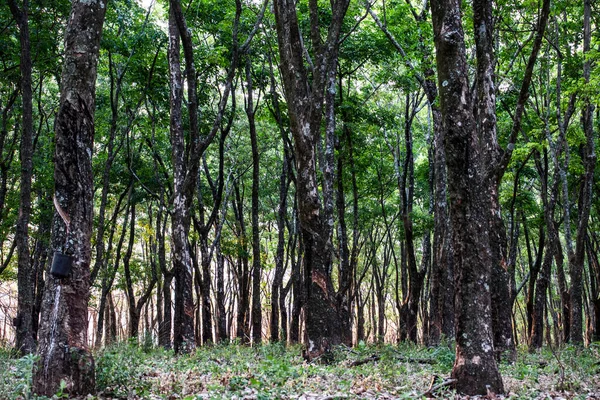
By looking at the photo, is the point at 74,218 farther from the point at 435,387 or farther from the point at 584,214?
the point at 584,214

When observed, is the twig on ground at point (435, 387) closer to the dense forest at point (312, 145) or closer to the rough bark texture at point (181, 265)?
the dense forest at point (312, 145)

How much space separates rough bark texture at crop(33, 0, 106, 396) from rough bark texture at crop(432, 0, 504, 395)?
13.4 feet

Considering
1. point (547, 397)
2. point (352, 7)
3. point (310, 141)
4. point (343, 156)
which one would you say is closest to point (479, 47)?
point (310, 141)

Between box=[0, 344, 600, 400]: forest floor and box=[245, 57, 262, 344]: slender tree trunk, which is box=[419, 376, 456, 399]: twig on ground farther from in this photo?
box=[245, 57, 262, 344]: slender tree trunk

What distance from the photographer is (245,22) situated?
52.4 ft

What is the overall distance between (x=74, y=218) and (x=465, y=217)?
4.42 metres

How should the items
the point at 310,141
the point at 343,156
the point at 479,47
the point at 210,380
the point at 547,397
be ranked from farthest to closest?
the point at 343,156 → the point at 310,141 → the point at 479,47 → the point at 210,380 → the point at 547,397

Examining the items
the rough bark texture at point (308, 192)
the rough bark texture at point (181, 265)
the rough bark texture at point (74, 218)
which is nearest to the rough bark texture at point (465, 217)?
the rough bark texture at point (308, 192)

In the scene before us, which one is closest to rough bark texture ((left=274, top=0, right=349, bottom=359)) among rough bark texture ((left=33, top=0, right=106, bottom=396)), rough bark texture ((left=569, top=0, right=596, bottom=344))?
rough bark texture ((left=33, top=0, right=106, bottom=396))

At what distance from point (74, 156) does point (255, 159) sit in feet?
37.4

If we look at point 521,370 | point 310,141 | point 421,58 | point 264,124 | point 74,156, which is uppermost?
point 264,124

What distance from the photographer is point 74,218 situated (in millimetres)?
5531

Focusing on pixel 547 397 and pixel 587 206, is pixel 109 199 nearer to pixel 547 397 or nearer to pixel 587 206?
pixel 587 206

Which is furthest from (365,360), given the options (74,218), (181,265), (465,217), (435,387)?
(74,218)
